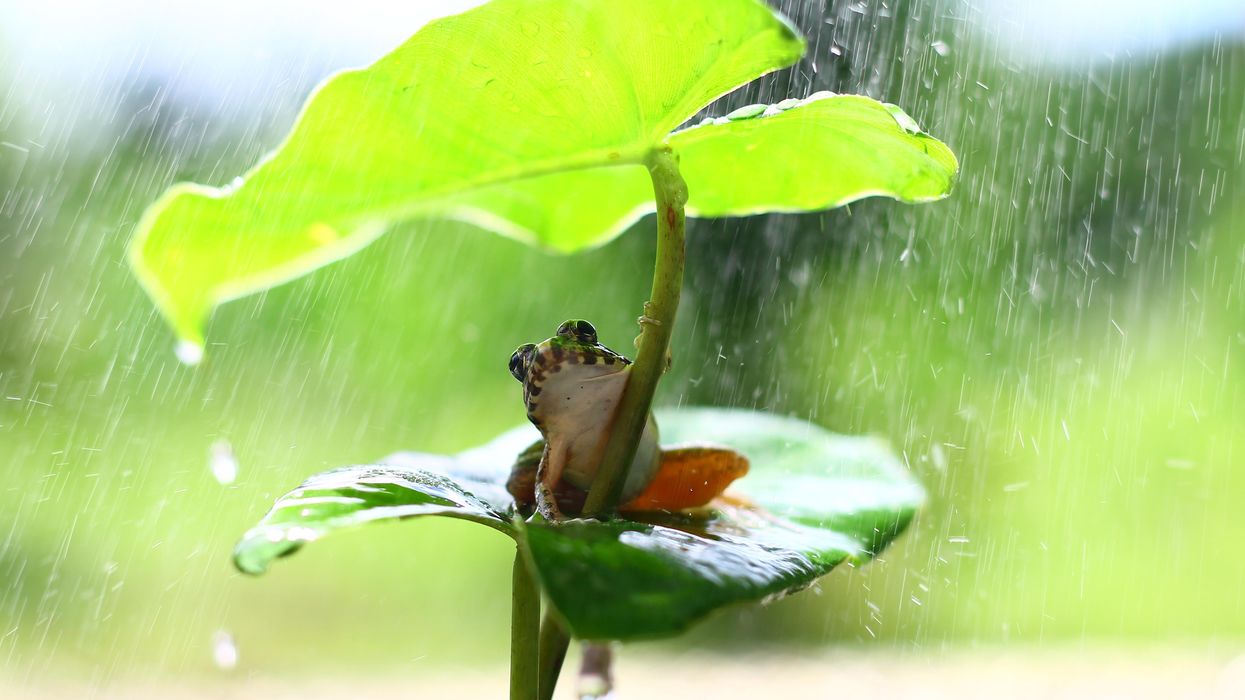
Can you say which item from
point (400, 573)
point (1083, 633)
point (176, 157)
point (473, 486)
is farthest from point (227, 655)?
point (1083, 633)

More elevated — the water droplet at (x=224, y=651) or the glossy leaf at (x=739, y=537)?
the glossy leaf at (x=739, y=537)

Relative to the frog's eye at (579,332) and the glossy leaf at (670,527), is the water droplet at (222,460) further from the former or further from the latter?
the frog's eye at (579,332)

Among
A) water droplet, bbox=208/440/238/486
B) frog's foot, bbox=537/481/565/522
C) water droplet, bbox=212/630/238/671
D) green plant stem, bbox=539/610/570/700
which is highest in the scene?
frog's foot, bbox=537/481/565/522

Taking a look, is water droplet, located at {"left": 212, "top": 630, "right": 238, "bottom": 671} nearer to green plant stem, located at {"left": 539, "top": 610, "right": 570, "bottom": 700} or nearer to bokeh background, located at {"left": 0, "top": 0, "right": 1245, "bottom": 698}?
bokeh background, located at {"left": 0, "top": 0, "right": 1245, "bottom": 698}

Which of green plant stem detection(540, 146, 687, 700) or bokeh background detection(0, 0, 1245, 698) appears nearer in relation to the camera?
green plant stem detection(540, 146, 687, 700)

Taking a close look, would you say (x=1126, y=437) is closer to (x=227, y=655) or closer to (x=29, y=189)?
(x=227, y=655)

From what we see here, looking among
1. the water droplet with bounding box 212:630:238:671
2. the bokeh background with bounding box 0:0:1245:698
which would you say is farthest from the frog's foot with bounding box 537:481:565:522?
the water droplet with bounding box 212:630:238:671

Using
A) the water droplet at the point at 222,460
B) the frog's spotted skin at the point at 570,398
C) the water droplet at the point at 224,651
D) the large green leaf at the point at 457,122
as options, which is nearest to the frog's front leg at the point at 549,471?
the frog's spotted skin at the point at 570,398

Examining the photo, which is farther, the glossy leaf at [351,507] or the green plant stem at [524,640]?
the green plant stem at [524,640]
